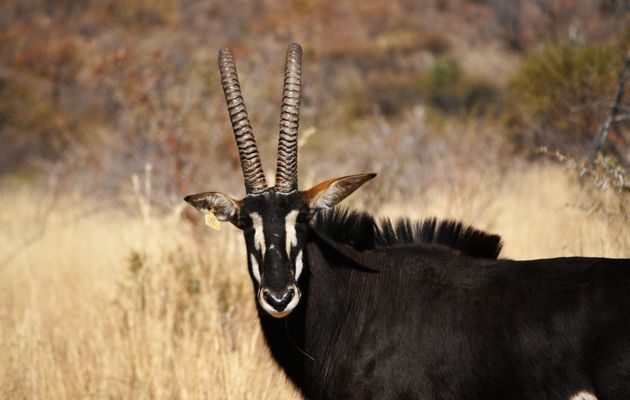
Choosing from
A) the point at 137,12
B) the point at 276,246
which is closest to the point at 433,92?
the point at 137,12

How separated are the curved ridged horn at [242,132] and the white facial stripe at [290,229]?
270 millimetres

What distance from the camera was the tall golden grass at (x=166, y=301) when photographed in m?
5.82

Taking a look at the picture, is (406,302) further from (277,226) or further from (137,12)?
(137,12)

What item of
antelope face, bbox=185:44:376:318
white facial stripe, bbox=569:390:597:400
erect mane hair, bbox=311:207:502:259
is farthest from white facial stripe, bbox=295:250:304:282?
white facial stripe, bbox=569:390:597:400

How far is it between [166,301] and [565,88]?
806 cm

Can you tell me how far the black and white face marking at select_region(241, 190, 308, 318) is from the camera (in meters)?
4.16

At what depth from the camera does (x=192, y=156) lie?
1174cm

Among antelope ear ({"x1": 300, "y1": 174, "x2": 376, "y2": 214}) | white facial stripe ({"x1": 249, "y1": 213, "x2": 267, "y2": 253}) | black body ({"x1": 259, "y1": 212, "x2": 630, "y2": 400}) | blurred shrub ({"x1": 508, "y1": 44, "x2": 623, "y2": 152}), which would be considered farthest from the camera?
blurred shrub ({"x1": 508, "y1": 44, "x2": 623, "y2": 152})

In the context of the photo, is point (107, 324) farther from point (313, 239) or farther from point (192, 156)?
point (192, 156)

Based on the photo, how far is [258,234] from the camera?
441 centimetres

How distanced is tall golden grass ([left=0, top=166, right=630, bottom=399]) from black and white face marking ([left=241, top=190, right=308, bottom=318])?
106cm

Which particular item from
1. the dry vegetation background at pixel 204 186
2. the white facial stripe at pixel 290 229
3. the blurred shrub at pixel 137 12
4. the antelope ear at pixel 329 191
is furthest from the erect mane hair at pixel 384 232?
the blurred shrub at pixel 137 12

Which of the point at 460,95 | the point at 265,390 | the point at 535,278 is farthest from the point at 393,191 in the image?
the point at 460,95

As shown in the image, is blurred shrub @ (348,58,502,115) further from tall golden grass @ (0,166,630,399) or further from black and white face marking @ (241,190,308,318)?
black and white face marking @ (241,190,308,318)
